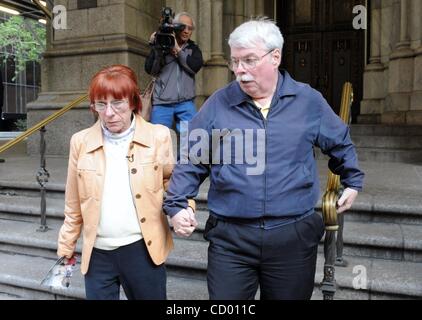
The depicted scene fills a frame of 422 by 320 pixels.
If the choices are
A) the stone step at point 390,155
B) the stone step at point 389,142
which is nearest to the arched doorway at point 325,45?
the stone step at point 389,142

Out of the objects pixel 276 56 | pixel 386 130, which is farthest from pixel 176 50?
pixel 386 130

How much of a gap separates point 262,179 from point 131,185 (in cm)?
68

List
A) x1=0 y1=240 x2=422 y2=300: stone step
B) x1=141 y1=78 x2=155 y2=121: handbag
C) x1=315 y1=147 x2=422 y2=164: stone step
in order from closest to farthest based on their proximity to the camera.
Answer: x1=0 y1=240 x2=422 y2=300: stone step < x1=141 y1=78 x2=155 y2=121: handbag < x1=315 y1=147 x2=422 y2=164: stone step

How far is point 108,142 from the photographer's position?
7.78ft

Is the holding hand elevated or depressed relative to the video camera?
depressed

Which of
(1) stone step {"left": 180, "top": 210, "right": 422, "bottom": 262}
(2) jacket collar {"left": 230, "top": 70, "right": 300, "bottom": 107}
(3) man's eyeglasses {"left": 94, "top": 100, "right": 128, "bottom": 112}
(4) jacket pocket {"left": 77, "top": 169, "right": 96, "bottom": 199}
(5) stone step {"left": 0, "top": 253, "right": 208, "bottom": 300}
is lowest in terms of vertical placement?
(5) stone step {"left": 0, "top": 253, "right": 208, "bottom": 300}

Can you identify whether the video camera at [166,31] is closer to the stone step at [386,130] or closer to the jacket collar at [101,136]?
the jacket collar at [101,136]

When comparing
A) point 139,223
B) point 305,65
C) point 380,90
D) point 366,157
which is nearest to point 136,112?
point 139,223

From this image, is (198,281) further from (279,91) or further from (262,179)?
(279,91)

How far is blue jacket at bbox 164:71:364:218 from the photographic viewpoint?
205cm

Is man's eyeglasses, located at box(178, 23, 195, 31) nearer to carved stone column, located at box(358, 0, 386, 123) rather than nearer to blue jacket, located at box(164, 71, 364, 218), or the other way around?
blue jacket, located at box(164, 71, 364, 218)

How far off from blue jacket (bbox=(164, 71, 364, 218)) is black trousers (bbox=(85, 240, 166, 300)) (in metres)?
0.35

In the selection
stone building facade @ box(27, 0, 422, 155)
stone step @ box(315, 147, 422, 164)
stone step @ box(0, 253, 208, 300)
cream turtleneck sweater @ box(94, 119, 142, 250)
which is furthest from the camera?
stone building facade @ box(27, 0, 422, 155)

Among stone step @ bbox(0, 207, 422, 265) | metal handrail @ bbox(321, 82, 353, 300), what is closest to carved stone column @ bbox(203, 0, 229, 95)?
stone step @ bbox(0, 207, 422, 265)
